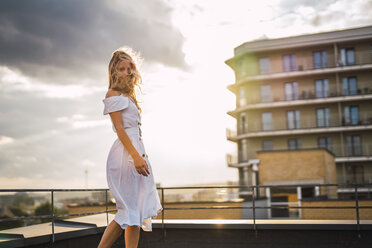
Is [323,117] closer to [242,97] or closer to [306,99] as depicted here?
[306,99]

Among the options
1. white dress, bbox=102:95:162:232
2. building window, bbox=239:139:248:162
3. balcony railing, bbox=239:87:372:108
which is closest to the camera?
white dress, bbox=102:95:162:232

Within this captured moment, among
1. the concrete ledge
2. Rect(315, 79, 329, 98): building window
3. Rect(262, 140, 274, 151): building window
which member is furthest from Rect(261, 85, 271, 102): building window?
the concrete ledge

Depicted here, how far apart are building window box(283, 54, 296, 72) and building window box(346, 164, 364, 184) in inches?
417

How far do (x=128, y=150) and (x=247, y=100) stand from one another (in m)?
40.1

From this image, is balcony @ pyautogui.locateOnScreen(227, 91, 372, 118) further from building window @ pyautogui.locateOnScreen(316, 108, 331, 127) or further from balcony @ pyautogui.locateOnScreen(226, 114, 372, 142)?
balcony @ pyautogui.locateOnScreen(226, 114, 372, 142)

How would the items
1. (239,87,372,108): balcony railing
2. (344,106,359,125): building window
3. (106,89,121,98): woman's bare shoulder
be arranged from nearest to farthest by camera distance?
(106,89,121,98): woman's bare shoulder
(239,87,372,108): balcony railing
(344,106,359,125): building window

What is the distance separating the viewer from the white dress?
137 inches

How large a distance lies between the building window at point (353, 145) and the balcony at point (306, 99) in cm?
359

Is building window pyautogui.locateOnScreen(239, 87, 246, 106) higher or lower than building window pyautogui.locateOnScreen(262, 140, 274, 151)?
higher

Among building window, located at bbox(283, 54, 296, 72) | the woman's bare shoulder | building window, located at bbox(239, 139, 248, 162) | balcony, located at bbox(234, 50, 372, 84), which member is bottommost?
the woman's bare shoulder

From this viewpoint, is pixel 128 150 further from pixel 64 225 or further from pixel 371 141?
pixel 371 141

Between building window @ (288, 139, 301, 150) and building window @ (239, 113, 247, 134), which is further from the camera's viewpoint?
building window @ (239, 113, 247, 134)

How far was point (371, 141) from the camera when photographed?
3991 cm

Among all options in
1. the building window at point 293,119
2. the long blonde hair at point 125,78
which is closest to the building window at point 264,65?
the building window at point 293,119
